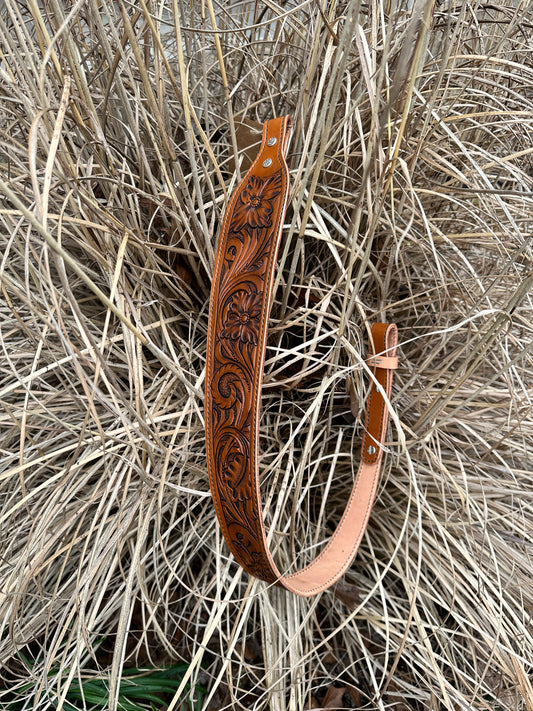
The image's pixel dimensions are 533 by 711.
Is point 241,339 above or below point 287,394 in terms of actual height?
above

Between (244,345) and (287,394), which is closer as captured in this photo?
A: (244,345)

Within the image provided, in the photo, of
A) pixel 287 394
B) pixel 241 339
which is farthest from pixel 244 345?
pixel 287 394

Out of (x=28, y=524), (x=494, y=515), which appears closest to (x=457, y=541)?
(x=494, y=515)

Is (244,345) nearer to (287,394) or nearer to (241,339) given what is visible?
(241,339)
